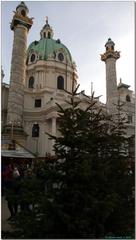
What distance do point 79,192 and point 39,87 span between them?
40316mm

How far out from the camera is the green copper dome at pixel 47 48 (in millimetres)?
48969

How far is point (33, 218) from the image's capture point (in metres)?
5.95

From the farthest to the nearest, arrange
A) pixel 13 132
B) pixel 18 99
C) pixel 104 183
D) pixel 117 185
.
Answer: pixel 18 99
pixel 13 132
pixel 117 185
pixel 104 183

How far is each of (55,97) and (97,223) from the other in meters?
33.9

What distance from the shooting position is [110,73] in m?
40.2

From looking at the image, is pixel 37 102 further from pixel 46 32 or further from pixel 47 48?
pixel 46 32

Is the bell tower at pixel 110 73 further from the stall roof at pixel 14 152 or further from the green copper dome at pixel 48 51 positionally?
the stall roof at pixel 14 152

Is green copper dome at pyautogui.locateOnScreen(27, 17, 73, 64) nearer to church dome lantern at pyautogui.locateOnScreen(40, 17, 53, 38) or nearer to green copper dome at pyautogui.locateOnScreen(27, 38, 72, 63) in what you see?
green copper dome at pyautogui.locateOnScreen(27, 38, 72, 63)

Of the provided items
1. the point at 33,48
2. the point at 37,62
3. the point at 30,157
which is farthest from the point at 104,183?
the point at 33,48

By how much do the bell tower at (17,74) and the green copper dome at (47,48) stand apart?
53.1 feet

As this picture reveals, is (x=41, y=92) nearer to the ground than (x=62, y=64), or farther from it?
nearer to the ground

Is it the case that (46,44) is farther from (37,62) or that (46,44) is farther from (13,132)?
(13,132)

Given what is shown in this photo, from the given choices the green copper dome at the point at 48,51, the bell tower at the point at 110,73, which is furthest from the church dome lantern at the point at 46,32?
the bell tower at the point at 110,73

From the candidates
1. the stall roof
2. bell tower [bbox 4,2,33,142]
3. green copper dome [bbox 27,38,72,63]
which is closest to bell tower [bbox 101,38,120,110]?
green copper dome [bbox 27,38,72,63]
